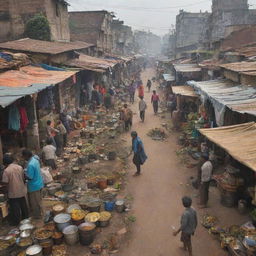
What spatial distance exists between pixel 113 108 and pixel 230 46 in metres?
10.2

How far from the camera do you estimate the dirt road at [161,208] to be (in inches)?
275

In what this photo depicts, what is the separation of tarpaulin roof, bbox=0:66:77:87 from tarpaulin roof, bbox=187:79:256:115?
6.15 m

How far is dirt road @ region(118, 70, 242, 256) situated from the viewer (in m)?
6.99

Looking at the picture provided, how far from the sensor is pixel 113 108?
22.3m

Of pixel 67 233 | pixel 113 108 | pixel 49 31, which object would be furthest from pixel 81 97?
pixel 67 233

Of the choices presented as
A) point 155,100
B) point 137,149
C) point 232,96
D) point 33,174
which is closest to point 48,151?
point 33,174

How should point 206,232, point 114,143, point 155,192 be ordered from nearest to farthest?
point 206,232 → point 155,192 → point 114,143

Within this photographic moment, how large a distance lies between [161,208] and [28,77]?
22.9ft

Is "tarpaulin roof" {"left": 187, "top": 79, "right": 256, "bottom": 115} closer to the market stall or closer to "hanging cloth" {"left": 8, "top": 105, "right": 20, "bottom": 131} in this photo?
the market stall

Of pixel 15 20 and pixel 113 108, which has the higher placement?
pixel 15 20

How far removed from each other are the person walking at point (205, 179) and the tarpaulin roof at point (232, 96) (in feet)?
6.13

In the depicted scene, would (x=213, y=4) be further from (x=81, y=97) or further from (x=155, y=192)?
(x=155, y=192)

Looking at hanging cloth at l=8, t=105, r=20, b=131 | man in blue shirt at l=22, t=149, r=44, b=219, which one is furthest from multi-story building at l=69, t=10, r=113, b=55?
man in blue shirt at l=22, t=149, r=44, b=219

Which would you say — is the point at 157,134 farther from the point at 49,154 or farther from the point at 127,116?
the point at 49,154
